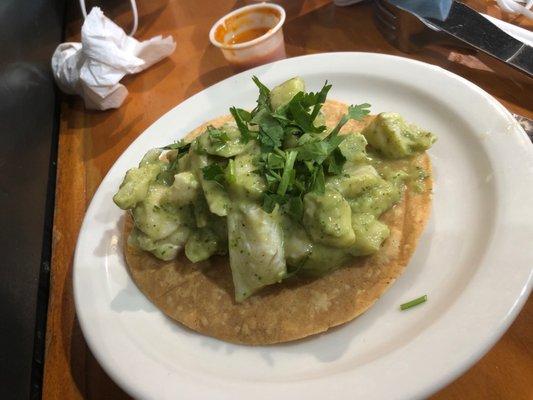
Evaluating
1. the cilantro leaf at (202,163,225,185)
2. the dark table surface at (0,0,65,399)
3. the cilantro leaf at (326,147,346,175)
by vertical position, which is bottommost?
the dark table surface at (0,0,65,399)

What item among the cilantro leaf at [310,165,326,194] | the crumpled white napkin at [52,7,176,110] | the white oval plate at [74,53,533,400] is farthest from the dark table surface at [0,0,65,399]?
the cilantro leaf at [310,165,326,194]

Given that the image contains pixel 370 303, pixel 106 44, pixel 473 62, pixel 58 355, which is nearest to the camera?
pixel 370 303

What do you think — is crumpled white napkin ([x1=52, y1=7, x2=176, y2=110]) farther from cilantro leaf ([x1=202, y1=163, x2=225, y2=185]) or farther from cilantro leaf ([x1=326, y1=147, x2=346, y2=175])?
cilantro leaf ([x1=326, y1=147, x2=346, y2=175])

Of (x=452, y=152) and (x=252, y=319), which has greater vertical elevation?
(x=452, y=152)

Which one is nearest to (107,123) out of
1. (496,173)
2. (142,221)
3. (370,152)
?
Answer: (142,221)

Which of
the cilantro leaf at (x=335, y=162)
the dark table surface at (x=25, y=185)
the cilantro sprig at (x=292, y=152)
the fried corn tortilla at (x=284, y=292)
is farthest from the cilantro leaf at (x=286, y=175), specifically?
the dark table surface at (x=25, y=185)

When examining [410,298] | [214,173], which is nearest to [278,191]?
[214,173]

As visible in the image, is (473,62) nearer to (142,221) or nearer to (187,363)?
(142,221)
